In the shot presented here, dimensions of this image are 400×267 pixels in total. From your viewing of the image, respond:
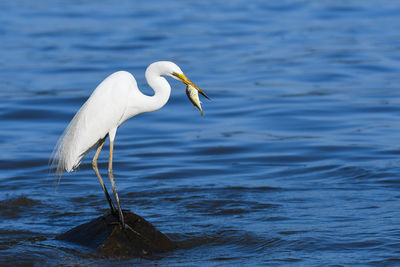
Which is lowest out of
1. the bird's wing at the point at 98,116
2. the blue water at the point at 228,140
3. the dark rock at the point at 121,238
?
the blue water at the point at 228,140

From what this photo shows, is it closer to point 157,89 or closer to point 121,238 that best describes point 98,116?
point 157,89

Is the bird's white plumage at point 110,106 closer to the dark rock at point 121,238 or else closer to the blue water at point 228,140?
the dark rock at point 121,238

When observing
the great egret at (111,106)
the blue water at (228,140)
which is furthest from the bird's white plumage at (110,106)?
the blue water at (228,140)

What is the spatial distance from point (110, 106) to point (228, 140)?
14.5ft

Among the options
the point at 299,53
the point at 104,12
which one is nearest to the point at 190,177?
the point at 299,53

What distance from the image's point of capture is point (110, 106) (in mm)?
6703

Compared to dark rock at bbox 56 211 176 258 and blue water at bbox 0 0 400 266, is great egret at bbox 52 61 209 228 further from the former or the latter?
blue water at bbox 0 0 400 266

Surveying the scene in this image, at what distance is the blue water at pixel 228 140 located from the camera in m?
6.99

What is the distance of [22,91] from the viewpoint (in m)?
14.2

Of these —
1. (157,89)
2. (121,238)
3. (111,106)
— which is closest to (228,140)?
(157,89)

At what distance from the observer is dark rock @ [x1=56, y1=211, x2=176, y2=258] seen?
6.50 metres

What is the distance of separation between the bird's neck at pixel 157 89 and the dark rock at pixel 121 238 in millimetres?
999

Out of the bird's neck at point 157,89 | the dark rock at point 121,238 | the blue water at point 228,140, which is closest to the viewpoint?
the dark rock at point 121,238

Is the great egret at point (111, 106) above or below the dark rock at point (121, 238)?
above
